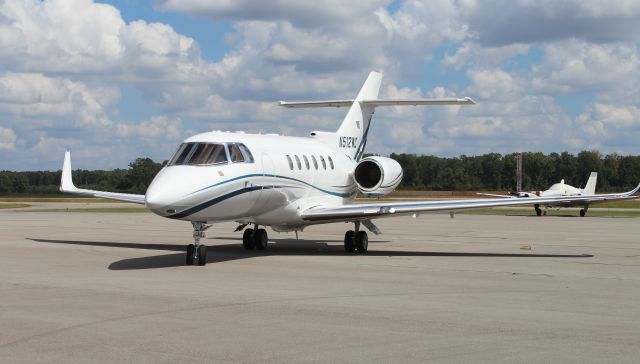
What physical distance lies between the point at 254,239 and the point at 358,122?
6.08 m

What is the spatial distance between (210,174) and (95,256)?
4.23 m

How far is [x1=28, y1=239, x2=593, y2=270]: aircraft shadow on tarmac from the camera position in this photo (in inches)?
711

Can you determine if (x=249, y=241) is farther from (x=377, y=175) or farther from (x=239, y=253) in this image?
(x=377, y=175)

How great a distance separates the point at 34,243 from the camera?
2408 centimetres

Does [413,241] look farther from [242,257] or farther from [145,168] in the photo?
[145,168]

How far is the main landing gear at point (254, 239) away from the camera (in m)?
22.1

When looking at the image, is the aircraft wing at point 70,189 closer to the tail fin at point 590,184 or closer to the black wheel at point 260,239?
the black wheel at point 260,239

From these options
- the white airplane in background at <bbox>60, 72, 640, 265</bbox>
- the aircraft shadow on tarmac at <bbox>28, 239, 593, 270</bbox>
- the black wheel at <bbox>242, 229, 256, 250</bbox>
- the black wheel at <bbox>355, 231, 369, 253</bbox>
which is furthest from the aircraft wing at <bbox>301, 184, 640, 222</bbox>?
the black wheel at <bbox>242, 229, 256, 250</bbox>

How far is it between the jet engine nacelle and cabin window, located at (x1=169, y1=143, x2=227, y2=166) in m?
6.37

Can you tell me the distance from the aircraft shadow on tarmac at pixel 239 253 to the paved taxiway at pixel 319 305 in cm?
7

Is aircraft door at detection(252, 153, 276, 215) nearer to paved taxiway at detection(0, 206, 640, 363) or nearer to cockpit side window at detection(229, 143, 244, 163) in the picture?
cockpit side window at detection(229, 143, 244, 163)

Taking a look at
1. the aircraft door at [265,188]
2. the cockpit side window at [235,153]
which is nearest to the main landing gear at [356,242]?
the aircraft door at [265,188]

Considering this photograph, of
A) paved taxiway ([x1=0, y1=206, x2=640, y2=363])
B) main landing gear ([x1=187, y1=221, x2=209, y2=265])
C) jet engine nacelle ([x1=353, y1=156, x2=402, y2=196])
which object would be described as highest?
jet engine nacelle ([x1=353, y1=156, x2=402, y2=196])

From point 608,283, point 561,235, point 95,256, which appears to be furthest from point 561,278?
point 561,235
